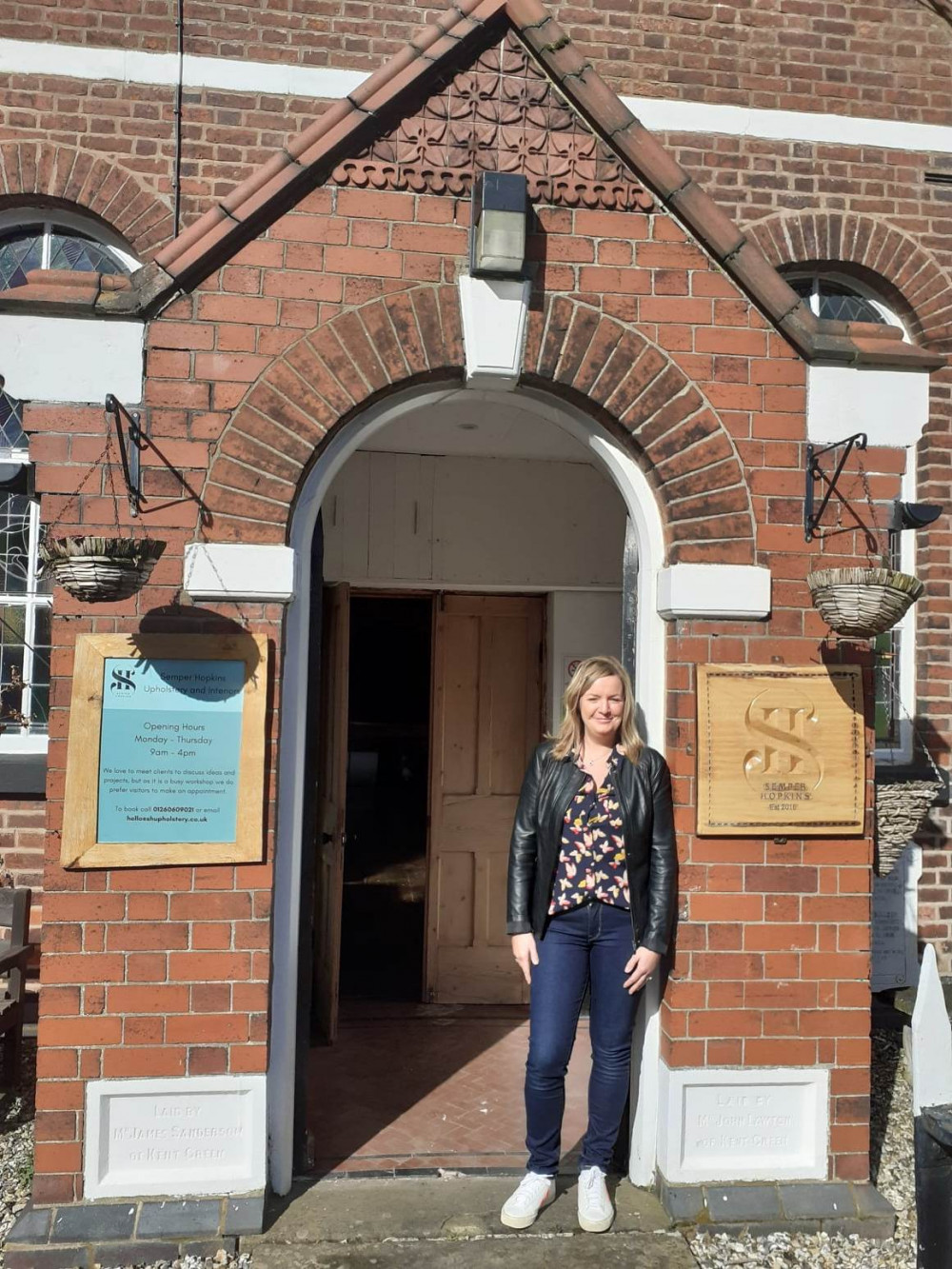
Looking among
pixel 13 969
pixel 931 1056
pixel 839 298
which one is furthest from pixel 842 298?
pixel 13 969

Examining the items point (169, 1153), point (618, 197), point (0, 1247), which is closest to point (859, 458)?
→ point (618, 197)

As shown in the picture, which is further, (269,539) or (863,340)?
(863,340)

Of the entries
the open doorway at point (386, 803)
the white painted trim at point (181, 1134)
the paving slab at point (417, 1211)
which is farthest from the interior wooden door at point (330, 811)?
the white painted trim at point (181, 1134)

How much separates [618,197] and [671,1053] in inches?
129

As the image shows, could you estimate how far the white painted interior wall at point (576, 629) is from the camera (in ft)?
19.2

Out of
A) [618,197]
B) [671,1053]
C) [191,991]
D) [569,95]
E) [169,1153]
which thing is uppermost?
[569,95]

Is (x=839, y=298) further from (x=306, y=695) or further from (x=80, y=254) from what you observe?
(x=80, y=254)

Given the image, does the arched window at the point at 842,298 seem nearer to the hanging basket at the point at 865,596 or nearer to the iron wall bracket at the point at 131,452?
the hanging basket at the point at 865,596

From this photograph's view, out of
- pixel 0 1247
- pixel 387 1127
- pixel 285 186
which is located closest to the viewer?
pixel 0 1247

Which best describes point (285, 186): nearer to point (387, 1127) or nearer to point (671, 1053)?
point (671, 1053)

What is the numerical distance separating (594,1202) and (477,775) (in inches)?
112

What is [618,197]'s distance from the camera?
12.4ft

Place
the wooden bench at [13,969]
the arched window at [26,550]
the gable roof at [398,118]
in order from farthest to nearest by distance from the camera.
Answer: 1. the arched window at [26,550]
2. the wooden bench at [13,969]
3. the gable roof at [398,118]

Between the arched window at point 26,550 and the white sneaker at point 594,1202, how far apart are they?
11.3ft
